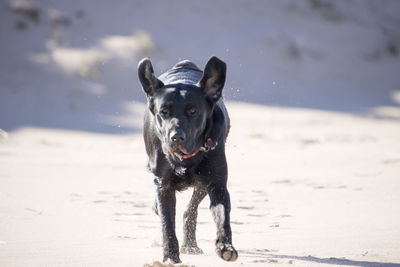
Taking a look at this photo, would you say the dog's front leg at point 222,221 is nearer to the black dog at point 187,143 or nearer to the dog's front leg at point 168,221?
the black dog at point 187,143

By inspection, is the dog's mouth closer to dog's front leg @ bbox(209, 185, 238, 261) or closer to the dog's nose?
the dog's nose

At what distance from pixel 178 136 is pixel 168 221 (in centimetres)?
67

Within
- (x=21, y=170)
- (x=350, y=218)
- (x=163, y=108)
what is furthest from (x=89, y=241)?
(x=21, y=170)

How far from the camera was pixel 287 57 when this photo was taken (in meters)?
19.3

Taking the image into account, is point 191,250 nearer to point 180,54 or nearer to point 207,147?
point 207,147

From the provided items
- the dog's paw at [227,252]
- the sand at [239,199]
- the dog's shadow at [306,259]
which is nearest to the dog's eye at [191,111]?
the dog's paw at [227,252]

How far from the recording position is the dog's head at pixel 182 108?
4.15 metres

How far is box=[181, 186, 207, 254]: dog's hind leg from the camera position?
5012mm

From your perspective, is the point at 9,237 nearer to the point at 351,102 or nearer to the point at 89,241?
the point at 89,241

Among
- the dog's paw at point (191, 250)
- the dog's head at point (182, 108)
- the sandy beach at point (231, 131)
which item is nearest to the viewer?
the dog's head at point (182, 108)

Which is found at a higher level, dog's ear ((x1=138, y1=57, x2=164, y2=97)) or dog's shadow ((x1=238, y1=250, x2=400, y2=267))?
dog's ear ((x1=138, y1=57, x2=164, y2=97))

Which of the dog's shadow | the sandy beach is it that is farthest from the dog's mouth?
the dog's shadow

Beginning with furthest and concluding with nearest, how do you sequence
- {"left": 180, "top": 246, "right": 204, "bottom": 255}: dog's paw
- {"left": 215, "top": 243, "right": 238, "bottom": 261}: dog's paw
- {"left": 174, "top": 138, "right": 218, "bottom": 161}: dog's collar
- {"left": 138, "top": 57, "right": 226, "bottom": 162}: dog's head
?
1. {"left": 180, "top": 246, "right": 204, "bottom": 255}: dog's paw
2. {"left": 174, "top": 138, "right": 218, "bottom": 161}: dog's collar
3. {"left": 138, "top": 57, "right": 226, "bottom": 162}: dog's head
4. {"left": 215, "top": 243, "right": 238, "bottom": 261}: dog's paw

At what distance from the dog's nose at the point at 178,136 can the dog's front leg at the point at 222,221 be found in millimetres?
536
